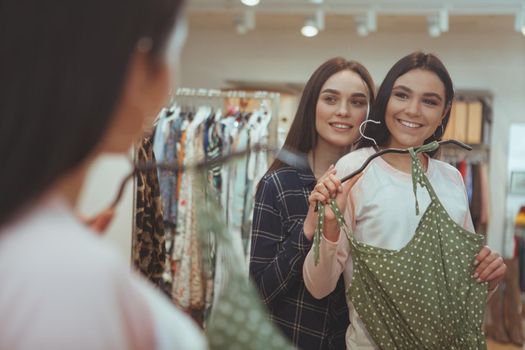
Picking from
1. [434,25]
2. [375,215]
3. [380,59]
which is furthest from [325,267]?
[380,59]

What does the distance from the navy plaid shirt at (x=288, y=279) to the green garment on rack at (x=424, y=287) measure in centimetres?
24

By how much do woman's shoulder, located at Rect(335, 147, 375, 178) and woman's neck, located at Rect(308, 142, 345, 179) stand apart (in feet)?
0.68

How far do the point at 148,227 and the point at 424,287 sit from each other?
3.11ft

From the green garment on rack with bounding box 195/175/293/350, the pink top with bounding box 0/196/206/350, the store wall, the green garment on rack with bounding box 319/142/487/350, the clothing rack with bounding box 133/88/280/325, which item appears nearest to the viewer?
the pink top with bounding box 0/196/206/350

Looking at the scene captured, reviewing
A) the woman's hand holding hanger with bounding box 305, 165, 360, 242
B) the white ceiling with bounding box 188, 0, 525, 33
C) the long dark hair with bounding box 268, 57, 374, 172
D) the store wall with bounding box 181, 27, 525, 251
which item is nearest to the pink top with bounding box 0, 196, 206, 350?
the woman's hand holding hanger with bounding box 305, 165, 360, 242

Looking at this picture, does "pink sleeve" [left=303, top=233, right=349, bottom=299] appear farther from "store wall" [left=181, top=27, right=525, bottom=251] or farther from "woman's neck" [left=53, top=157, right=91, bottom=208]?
"store wall" [left=181, top=27, right=525, bottom=251]

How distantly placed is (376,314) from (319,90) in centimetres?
70

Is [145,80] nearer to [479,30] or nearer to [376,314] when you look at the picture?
[376,314]

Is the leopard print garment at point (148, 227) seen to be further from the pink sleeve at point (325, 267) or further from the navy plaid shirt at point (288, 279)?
the pink sleeve at point (325, 267)

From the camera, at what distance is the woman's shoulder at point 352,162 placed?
1.55 meters

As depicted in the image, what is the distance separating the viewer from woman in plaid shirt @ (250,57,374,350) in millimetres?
1632

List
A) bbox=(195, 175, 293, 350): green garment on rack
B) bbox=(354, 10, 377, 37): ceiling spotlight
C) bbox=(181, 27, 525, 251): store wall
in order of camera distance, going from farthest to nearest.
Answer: bbox=(181, 27, 525, 251): store wall, bbox=(354, 10, 377, 37): ceiling spotlight, bbox=(195, 175, 293, 350): green garment on rack

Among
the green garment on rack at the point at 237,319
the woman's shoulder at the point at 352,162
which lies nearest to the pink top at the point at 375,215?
the woman's shoulder at the point at 352,162

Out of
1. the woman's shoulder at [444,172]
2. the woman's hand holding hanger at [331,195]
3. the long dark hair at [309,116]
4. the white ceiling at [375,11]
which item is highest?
the white ceiling at [375,11]
